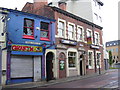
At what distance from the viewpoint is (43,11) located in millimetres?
19906

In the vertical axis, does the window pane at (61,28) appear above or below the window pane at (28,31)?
above

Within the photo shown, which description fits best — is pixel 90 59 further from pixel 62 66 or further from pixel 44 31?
pixel 44 31

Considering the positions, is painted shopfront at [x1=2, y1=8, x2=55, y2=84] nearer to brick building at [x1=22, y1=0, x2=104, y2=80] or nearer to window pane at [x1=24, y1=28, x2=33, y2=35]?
window pane at [x1=24, y1=28, x2=33, y2=35]

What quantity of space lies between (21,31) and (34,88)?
5897mm

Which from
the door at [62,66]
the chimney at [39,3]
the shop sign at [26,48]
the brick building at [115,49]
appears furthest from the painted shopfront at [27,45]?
the brick building at [115,49]

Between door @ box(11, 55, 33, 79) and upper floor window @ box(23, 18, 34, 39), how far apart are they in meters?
2.18

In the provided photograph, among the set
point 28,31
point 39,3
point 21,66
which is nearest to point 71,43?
point 28,31

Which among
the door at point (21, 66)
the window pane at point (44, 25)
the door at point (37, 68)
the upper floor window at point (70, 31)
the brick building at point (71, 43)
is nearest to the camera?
the door at point (21, 66)

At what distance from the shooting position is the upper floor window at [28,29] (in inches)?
634

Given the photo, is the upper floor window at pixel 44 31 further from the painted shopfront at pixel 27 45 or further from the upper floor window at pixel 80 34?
the upper floor window at pixel 80 34

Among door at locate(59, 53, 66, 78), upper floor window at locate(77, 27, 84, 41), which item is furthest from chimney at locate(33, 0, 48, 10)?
door at locate(59, 53, 66, 78)

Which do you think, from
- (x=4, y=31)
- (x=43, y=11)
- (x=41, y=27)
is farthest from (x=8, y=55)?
(x=43, y=11)

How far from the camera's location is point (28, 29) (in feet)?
53.9

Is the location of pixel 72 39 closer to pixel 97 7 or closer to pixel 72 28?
pixel 72 28
